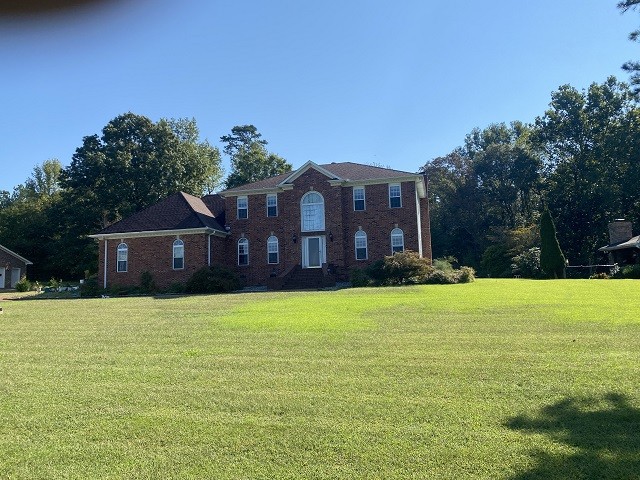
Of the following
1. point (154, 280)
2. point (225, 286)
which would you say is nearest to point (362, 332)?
point (225, 286)

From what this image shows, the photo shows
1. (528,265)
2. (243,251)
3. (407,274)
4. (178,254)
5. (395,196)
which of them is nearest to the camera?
(407,274)

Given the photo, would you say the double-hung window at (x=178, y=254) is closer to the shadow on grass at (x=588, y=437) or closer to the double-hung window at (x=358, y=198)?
the double-hung window at (x=358, y=198)

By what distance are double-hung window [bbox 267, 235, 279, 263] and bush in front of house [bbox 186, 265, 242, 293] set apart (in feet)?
17.1

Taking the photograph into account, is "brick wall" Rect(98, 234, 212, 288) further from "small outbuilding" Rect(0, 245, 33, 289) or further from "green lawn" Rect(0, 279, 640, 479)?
"small outbuilding" Rect(0, 245, 33, 289)

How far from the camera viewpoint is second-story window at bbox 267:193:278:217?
30.9m

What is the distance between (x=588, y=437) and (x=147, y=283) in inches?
1086

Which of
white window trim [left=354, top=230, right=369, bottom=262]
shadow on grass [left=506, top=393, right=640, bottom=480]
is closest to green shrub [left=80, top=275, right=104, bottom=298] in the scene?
white window trim [left=354, top=230, right=369, bottom=262]

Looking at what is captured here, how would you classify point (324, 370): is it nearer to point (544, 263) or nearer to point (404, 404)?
point (404, 404)

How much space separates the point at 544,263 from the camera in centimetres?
3259

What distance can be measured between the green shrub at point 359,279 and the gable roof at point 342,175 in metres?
6.38

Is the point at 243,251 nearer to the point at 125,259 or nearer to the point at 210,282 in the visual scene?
the point at 210,282

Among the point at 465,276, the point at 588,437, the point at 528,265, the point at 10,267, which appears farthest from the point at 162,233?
the point at 588,437

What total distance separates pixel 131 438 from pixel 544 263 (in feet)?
108

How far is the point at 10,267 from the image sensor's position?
4566 centimetres
